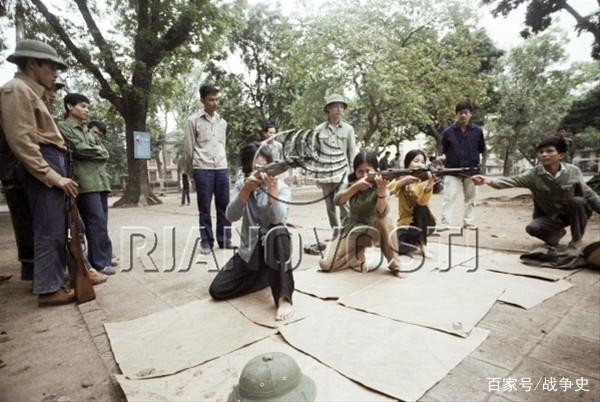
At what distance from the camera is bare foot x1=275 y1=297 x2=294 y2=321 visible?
2168mm

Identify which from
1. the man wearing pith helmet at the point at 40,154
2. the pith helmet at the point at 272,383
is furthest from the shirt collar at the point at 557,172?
the man wearing pith helmet at the point at 40,154

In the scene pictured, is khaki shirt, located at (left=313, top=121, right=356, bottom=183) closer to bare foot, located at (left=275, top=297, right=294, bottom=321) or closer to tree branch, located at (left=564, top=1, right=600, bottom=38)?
bare foot, located at (left=275, top=297, right=294, bottom=321)

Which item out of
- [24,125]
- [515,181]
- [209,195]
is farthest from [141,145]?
[515,181]

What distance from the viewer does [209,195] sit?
4031mm

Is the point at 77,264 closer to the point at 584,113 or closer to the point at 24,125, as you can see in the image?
the point at 24,125

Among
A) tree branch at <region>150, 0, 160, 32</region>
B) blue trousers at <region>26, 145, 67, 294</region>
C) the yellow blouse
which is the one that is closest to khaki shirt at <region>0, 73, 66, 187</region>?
blue trousers at <region>26, 145, 67, 294</region>

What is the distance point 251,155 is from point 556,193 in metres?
3.35

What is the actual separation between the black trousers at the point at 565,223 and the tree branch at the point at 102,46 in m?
12.2

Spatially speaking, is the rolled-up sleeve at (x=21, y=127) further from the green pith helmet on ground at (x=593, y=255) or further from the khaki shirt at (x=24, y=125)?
the green pith helmet on ground at (x=593, y=255)

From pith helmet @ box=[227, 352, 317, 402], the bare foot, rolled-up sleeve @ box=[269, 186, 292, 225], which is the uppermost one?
rolled-up sleeve @ box=[269, 186, 292, 225]

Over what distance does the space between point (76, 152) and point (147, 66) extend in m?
9.74

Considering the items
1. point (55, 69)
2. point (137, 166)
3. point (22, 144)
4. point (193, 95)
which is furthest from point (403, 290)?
point (193, 95)

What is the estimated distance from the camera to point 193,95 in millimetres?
27859

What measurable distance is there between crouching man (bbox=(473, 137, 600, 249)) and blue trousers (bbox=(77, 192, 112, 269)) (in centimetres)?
399
